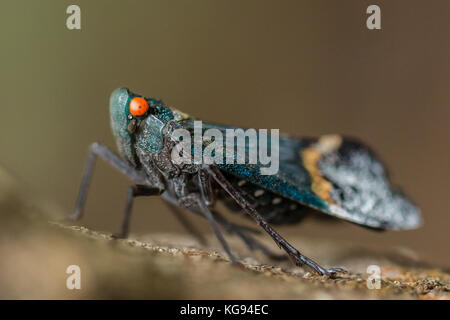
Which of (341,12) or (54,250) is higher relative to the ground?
(341,12)

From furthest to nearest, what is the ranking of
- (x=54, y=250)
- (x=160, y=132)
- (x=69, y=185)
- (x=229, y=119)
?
1. (x=229, y=119)
2. (x=69, y=185)
3. (x=160, y=132)
4. (x=54, y=250)

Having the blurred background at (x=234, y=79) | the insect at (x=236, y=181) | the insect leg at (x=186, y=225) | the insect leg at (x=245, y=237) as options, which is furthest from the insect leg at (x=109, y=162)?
the blurred background at (x=234, y=79)

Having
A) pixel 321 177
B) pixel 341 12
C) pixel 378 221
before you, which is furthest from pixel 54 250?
pixel 341 12

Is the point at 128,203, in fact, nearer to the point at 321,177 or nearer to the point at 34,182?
the point at 321,177

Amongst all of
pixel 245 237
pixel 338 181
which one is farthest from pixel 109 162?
pixel 338 181

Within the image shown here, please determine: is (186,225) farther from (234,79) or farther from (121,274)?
(234,79)

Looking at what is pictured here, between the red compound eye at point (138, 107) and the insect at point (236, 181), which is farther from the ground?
the red compound eye at point (138, 107)

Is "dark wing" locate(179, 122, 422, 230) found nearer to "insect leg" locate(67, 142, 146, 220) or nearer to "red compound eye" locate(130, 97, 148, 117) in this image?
"red compound eye" locate(130, 97, 148, 117)

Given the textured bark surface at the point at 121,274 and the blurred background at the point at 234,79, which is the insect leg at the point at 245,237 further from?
the blurred background at the point at 234,79
